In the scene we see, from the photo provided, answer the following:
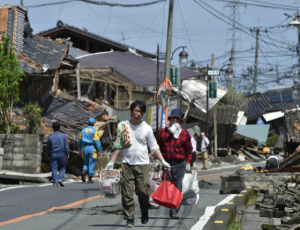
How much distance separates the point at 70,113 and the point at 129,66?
36.4 feet

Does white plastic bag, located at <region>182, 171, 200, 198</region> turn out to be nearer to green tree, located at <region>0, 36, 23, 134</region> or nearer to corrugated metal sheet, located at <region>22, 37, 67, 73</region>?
green tree, located at <region>0, 36, 23, 134</region>

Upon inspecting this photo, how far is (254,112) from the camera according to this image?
67.2 m

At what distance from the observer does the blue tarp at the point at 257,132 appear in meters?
57.6

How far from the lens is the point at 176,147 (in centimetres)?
1087

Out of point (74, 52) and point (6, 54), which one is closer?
point (6, 54)

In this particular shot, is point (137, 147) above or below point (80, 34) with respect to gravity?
below

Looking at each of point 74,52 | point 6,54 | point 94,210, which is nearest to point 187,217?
point 94,210

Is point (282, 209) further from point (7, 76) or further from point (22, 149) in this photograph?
point (7, 76)

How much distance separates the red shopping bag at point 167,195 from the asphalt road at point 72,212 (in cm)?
31

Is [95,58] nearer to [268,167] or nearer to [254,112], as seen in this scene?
[268,167]

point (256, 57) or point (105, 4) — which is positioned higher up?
point (256, 57)

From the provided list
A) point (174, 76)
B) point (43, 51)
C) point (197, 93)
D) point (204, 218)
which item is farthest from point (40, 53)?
point (197, 93)

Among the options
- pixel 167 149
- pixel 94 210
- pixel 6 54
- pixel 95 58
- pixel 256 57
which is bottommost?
pixel 94 210

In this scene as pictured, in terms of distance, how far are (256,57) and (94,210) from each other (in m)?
66.7
